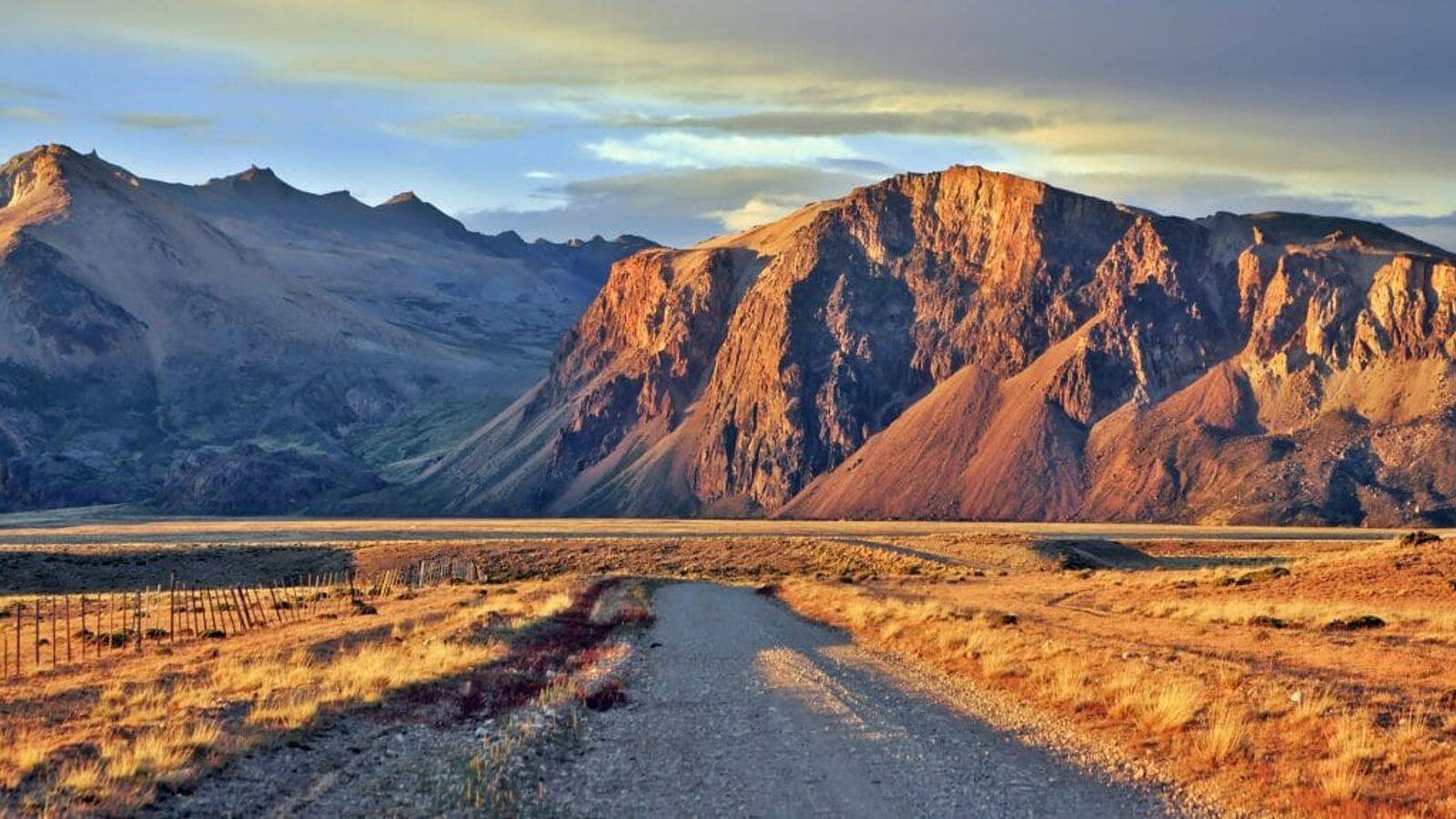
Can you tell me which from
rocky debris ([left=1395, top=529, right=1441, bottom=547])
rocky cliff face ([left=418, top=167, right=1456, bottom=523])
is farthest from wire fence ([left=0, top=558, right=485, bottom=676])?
rocky cliff face ([left=418, top=167, right=1456, bottom=523])

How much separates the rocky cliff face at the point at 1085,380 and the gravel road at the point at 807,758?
121723 millimetres

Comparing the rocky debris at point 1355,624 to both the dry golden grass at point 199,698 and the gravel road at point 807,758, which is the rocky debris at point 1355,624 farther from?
the dry golden grass at point 199,698

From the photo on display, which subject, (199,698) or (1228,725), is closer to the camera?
(1228,725)

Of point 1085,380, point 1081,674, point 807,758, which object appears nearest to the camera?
point 807,758

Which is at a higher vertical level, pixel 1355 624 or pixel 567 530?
pixel 1355 624

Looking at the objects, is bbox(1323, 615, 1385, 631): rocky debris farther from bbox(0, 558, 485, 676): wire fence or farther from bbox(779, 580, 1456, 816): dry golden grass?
bbox(0, 558, 485, 676): wire fence

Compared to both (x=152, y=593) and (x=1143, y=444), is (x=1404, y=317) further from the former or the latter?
(x=152, y=593)

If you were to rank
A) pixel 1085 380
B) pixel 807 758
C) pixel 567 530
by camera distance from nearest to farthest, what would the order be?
pixel 807 758 → pixel 567 530 → pixel 1085 380

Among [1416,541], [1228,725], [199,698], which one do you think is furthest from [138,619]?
[1416,541]

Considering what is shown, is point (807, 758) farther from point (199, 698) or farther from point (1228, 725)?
point (199, 698)

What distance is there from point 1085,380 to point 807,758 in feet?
500

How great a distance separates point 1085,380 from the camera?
6560 inches

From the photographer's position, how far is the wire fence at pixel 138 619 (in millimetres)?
40531

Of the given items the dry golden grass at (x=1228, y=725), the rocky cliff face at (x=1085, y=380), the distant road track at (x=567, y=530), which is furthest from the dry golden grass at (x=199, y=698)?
the rocky cliff face at (x=1085, y=380)
